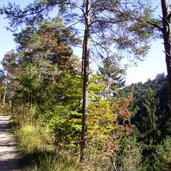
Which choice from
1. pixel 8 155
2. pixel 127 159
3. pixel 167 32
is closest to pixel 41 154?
pixel 8 155

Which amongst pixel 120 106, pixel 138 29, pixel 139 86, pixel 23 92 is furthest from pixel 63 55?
pixel 139 86

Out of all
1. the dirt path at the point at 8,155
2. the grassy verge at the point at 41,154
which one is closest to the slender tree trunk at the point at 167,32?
the grassy verge at the point at 41,154

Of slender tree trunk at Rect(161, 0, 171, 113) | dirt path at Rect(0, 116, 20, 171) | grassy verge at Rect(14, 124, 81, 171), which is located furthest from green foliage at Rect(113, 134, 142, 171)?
slender tree trunk at Rect(161, 0, 171, 113)

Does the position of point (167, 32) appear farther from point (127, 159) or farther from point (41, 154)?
point (127, 159)

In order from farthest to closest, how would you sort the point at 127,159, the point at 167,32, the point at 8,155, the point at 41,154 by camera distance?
1. the point at 127,159
2. the point at 8,155
3. the point at 41,154
4. the point at 167,32

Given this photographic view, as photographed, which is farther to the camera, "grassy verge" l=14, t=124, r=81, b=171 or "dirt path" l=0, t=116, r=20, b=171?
"dirt path" l=0, t=116, r=20, b=171

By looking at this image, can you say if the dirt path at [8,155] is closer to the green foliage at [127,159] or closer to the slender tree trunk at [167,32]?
the green foliage at [127,159]

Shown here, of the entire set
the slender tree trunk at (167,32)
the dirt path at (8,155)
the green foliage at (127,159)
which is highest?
the slender tree trunk at (167,32)

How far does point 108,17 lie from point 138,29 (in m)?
1.51

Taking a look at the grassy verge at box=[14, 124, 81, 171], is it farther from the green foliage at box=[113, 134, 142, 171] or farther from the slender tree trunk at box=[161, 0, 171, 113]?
the slender tree trunk at box=[161, 0, 171, 113]

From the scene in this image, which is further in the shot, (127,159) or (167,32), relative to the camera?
(127,159)

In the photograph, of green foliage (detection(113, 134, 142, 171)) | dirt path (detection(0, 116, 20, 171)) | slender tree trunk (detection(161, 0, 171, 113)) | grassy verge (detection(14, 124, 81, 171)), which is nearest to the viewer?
grassy verge (detection(14, 124, 81, 171))

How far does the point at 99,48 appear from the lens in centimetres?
1186

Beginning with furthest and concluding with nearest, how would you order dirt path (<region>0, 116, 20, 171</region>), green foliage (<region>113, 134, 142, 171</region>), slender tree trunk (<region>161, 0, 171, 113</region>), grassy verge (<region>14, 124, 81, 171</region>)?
green foliage (<region>113, 134, 142, 171</region>)
dirt path (<region>0, 116, 20, 171</region>)
slender tree trunk (<region>161, 0, 171, 113</region>)
grassy verge (<region>14, 124, 81, 171</region>)
